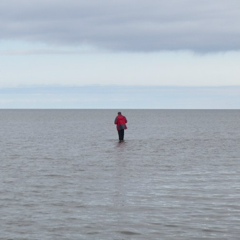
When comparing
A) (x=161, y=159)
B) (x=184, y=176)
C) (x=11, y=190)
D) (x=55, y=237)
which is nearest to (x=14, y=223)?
(x=55, y=237)

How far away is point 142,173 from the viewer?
25297mm

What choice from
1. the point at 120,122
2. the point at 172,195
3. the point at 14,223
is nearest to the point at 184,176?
the point at 172,195

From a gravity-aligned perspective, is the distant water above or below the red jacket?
below

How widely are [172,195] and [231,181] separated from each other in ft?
13.0

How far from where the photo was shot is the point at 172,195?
1903 cm

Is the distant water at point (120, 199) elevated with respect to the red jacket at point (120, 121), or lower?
lower

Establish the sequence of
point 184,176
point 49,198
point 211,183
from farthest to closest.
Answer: point 184,176 < point 211,183 < point 49,198

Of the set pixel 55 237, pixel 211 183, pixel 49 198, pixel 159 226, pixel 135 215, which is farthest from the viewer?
pixel 211 183

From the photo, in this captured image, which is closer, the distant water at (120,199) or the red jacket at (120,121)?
the distant water at (120,199)

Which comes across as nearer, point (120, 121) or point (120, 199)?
point (120, 199)

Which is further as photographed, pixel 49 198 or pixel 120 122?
pixel 120 122

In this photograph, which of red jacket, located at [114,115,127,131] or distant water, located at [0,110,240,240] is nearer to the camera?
distant water, located at [0,110,240,240]

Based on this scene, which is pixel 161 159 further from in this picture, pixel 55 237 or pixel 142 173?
pixel 55 237

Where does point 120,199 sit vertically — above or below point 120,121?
below
